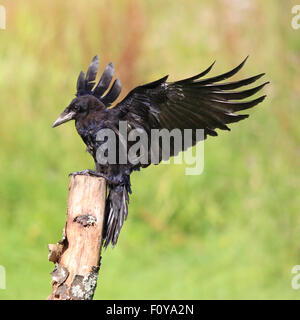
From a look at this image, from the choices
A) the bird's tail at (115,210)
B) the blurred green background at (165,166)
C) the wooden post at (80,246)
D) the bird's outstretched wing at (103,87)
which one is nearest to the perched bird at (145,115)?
the bird's tail at (115,210)

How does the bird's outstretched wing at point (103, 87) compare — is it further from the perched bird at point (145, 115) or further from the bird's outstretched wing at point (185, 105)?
the bird's outstretched wing at point (185, 105)

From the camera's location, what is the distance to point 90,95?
4.57m

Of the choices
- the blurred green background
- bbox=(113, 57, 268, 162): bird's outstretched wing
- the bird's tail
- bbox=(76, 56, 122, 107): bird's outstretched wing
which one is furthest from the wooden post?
the blurred green background

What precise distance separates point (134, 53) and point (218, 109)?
5.20 metres

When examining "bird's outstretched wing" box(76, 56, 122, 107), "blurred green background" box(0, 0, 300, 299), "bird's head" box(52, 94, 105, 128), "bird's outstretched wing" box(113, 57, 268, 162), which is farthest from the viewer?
"blurred green background" box(0, 0, 300, 299)

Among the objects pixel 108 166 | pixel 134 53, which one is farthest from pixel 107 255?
pixel 108 166

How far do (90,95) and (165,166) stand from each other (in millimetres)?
4306

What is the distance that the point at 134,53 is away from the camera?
944cm

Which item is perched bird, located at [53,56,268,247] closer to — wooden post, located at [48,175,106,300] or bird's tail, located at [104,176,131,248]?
bird's tail, located at [104,176,131,248]

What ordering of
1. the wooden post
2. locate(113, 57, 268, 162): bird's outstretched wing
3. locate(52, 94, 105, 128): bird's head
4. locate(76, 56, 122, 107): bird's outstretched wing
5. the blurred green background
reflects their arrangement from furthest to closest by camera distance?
the blurred green background
locate(76, 56, 122, 107): bird's outstretched wing
locate(52, 94, 105, 128): bird's head
locate(113, 57, 268, 162): bird's outstretched wing
the wooden post

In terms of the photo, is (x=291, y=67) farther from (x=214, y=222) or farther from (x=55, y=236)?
(x=55, y=236)

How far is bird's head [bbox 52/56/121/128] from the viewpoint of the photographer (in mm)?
4523

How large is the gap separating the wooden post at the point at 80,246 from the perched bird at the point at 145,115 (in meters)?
0.43

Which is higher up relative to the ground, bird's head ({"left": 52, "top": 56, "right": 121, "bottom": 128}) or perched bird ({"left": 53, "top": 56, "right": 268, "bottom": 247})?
bird's head ({"left": 52, "top": 56, "right": 121, "bottom": 128})
